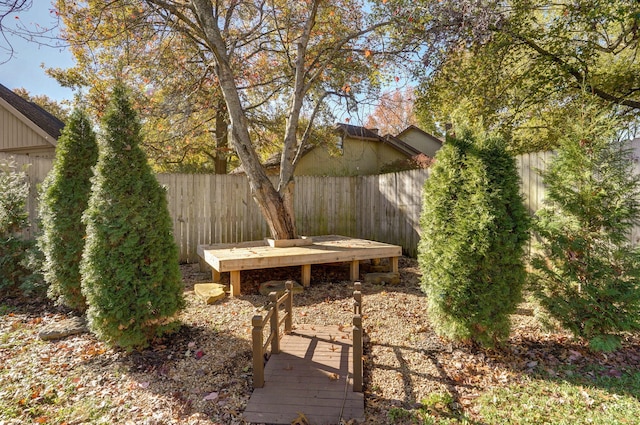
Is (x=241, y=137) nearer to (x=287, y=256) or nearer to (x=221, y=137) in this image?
(x=287, y=256)

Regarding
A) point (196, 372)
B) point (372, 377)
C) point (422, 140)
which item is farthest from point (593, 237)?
point (422, 140)

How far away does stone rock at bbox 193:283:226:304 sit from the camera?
14.5ft

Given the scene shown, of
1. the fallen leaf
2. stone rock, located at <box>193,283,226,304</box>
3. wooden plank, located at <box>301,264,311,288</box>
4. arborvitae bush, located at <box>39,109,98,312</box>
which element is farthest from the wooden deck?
arborvitae bush, located at <box>39,109,98,312</box>

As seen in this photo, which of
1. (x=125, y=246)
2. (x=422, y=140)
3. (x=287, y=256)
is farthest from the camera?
(x=422, y=140)

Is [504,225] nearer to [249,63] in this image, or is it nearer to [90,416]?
[90,416]

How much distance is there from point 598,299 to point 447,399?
1891 mm

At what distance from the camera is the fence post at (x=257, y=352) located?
2.50 metres

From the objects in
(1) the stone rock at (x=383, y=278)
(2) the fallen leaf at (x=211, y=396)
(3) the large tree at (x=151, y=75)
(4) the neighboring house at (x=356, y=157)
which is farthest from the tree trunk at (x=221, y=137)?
(2) the fallen leaf at (x=211, y=396)

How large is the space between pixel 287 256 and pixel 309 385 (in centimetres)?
236

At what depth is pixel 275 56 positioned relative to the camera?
8.77m

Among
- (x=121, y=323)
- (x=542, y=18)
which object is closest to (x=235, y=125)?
(x=121, y=323)

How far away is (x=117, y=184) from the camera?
3090 mm

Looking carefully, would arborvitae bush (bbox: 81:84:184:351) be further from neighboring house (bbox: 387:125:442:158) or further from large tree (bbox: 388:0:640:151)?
neighboring house (bbox: 387:125:442:158)

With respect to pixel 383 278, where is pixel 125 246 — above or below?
above
